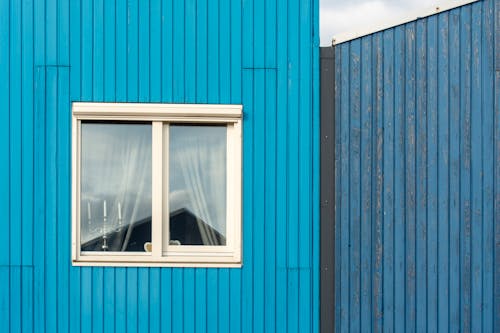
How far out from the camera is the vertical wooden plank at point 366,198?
487cm

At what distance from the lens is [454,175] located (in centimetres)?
481

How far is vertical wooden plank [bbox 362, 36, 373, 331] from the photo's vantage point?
4871 mm

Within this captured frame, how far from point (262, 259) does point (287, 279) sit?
0.24 m

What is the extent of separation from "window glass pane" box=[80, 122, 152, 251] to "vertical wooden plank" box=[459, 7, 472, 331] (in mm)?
2332

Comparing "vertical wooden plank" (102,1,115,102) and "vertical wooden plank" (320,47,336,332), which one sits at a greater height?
"vertical wooden plank" (102,1,115,102)

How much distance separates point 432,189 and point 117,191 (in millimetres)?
2352

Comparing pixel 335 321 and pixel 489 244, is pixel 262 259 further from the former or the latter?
pixel 489 244

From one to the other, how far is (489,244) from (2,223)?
3594mm

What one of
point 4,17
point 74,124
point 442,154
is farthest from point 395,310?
point 4,17

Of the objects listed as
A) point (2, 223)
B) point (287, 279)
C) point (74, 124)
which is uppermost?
point (74, 124)

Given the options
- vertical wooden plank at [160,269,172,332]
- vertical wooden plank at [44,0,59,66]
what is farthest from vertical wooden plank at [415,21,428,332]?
vertical wooden plank at [44,0,59,66]

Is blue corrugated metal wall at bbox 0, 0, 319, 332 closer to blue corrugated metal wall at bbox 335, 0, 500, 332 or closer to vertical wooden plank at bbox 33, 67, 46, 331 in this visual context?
vertical wooden plank at bbox 33, 67, 46, 331

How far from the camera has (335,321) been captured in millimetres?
4875

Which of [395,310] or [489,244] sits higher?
[489,244]
